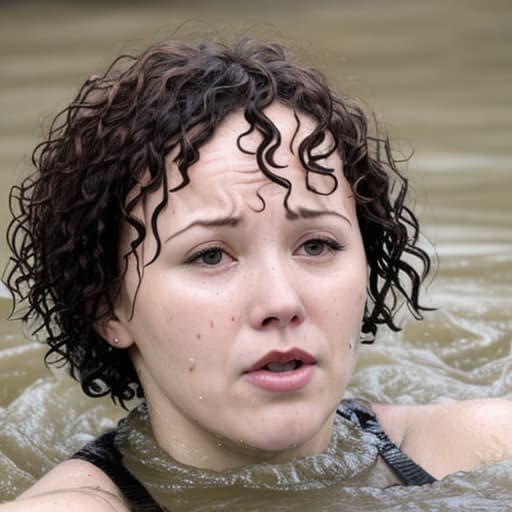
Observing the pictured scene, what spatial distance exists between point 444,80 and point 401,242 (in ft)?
17.6

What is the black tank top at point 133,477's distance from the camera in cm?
296

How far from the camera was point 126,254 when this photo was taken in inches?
116

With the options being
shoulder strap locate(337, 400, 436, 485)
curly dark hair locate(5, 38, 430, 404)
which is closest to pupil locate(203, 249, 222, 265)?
curly dark hair locate(5, 38, 430, 404)

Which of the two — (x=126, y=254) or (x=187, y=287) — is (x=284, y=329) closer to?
(x=187, y=287)

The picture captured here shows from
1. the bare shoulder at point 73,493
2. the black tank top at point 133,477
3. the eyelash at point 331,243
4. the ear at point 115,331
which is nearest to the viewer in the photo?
the bare shoulder at point 73,493

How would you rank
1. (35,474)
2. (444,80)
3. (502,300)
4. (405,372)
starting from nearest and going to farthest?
(35,474) < (405,372) < (502,300) < (444,80)

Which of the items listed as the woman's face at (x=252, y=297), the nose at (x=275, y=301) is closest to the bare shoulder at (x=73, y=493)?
the woman's face at (x=252, y=297)

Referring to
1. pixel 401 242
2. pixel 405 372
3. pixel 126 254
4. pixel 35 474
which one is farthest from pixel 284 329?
pixel 405 372

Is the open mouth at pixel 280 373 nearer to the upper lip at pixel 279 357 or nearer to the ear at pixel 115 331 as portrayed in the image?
the upper lip at pixel 279 357

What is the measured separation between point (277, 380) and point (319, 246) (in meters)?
0.33

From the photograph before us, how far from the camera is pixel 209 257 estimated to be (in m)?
2.79

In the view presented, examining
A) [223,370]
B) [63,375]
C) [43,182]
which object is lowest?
[63,375]

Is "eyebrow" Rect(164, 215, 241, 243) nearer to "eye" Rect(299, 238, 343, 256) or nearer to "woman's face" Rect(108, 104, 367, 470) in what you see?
"woman's face" Rect(108, 104, 367, 470)

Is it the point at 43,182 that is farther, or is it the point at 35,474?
the point at 35,474
